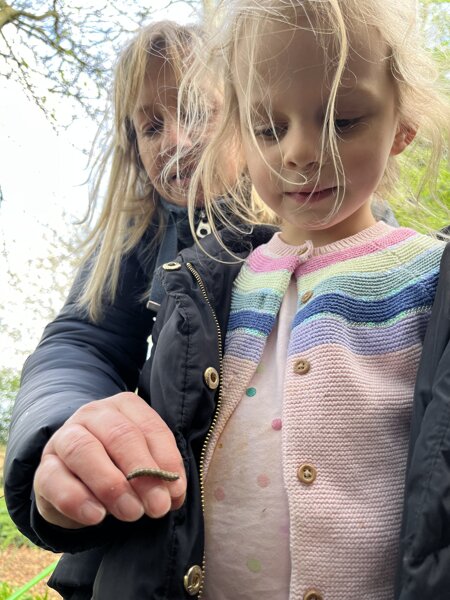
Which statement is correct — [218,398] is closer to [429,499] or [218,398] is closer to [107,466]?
[107,466]

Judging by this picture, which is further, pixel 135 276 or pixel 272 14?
pixel 135 276

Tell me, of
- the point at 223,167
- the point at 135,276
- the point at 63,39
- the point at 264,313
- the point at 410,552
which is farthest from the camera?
the point at 63,39

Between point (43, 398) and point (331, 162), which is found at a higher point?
point (331, 162)

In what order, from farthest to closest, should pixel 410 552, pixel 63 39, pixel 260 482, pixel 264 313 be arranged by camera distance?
pixel 63 39, pixel 264 313, pixel 260 482, pixel 410 552

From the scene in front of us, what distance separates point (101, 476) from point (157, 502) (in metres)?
0.07

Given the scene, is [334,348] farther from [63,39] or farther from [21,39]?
[21,39]

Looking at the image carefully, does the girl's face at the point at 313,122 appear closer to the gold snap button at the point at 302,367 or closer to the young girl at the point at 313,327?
the young girl at the point at 313,327

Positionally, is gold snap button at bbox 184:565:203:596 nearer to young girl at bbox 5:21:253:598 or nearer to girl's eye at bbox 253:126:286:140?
young girl at bbox 5:21:253:598

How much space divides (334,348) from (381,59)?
0.46m

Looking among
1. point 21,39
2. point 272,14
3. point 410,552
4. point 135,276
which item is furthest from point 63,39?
point 410,552

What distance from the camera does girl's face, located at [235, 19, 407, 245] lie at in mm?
956

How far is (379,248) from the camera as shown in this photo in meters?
1.06

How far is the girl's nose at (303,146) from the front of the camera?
96 cm

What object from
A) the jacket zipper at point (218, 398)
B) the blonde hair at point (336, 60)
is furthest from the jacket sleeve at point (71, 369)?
the blonde hair at point (336, 60)
